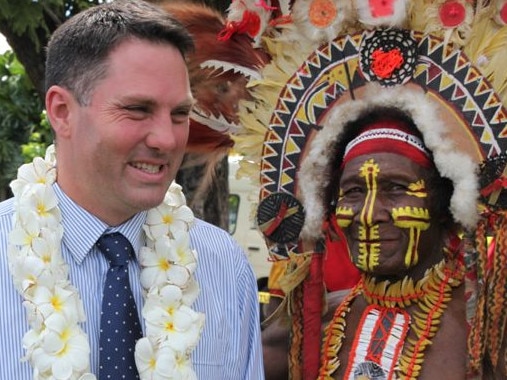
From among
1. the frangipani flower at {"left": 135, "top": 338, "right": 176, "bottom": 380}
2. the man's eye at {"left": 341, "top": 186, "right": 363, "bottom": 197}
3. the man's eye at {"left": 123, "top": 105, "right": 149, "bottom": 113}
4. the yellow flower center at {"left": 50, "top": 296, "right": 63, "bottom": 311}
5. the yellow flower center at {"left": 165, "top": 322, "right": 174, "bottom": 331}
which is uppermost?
the man's eye at {"left": 123, "top": 105, "right": 149, "bottom": 113}

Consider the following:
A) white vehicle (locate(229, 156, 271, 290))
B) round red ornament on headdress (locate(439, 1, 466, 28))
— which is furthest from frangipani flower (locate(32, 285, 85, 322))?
white vehicle (locate(229, 156, 271, 290))

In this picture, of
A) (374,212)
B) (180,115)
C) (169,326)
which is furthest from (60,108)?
(374,212)

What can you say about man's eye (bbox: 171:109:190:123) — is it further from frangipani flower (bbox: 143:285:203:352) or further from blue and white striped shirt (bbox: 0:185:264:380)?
frangipani flower (bbox: 143:285:203:352)

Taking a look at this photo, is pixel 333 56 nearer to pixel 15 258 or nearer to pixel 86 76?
pixel 86 76

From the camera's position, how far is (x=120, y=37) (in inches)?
73.8

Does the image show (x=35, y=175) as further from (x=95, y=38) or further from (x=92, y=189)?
(x=95, y=38)

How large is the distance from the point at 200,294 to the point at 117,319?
303mm

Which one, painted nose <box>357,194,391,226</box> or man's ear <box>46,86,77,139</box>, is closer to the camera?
man's ear <box>46,86,77,139</box>

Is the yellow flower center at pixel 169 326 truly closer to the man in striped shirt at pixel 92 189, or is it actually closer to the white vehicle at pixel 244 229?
the man in striped shirt at pixel 92 189

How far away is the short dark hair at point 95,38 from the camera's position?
1860 millimetres

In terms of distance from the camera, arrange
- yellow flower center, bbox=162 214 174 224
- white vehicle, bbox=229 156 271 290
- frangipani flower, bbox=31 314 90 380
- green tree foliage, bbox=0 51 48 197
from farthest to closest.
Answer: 1. green tree foliage, bbox=0 51 48 197
2. white vehicle, bbox=229 156 271 290
3. yellow flower center, bbox=162 214 174 224
4. frangipani flower, bbox=31 314 90 380

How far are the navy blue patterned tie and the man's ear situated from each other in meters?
0.29

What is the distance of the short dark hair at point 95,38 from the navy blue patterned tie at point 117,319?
0.39 metres

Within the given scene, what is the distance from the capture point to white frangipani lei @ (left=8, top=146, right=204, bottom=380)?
1836 mm
